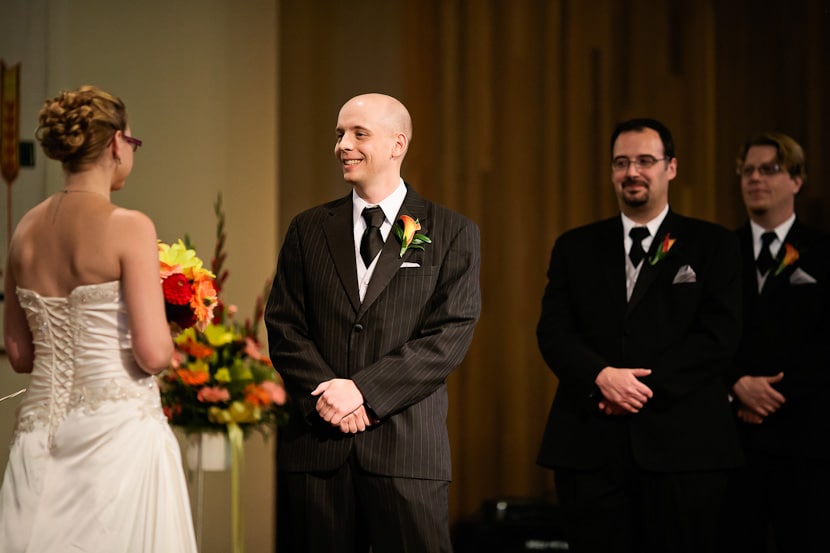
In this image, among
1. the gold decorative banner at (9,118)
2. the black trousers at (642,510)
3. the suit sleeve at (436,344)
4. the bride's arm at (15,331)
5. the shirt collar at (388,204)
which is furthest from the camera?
the gold decorative banner at (9,118)

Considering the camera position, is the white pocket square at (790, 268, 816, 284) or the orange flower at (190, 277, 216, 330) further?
the white pocket square at (790, 268, 816, 284)

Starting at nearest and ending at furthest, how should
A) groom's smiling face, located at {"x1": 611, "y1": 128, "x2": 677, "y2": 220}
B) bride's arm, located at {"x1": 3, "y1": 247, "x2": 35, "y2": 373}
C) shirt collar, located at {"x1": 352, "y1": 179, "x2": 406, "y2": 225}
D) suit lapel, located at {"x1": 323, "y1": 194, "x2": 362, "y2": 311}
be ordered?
bride's arm, located at {"x1": 3, "y1": 247, "x2": 35, "y2": 373}, suit lapel, located at {"x1": 323, "y1": 194, "x2": 362, "y2": 311}, shirt collar, located at {"x1": 352, "y1": 179, "x2": 406, "y2": 225}, groom's smiling face, located at {"x1": 611, "y1": 128, "x2": 677, "y2": 220}

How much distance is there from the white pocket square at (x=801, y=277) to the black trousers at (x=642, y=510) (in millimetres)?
845

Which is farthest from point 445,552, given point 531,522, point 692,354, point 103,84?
point 103,84

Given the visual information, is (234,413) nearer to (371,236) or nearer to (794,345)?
(371,236)

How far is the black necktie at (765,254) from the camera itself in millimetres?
3764

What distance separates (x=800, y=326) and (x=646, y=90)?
Answer: 2053 millimetres

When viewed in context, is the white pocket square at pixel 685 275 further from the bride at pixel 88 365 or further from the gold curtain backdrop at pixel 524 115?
the gold curtain backdrop at pixel 524 115

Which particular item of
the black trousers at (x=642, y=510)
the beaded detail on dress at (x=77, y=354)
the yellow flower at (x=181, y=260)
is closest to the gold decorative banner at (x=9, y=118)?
the yellow flower at (x=181, y=260)

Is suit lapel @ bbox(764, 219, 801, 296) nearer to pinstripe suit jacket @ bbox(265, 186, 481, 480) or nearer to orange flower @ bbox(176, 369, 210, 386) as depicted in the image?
pinstripe suit jacket @ bbox(265, 186, 481, 480)

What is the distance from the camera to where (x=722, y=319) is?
333 centimetres

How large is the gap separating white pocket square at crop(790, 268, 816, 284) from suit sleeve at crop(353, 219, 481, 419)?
57.2 inches

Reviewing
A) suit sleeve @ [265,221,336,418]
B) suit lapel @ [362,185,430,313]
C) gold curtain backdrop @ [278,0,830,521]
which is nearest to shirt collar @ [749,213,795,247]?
gold curtain backdrop @ [278,0,830,521]

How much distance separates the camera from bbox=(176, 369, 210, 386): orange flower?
3666 millimetres
